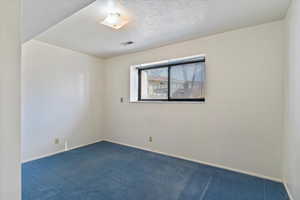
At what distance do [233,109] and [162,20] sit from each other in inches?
66.0

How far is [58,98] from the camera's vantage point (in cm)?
327

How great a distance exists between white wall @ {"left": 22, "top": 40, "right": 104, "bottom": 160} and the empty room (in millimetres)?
21

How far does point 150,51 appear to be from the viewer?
3359 millimetres

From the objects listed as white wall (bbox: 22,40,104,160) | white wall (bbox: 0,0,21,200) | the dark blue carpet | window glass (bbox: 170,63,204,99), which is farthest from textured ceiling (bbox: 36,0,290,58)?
the dark blue carpet

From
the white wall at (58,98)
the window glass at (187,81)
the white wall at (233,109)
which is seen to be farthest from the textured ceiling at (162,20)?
the window glass at (187,81)

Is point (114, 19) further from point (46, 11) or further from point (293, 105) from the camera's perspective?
point (293, 105)

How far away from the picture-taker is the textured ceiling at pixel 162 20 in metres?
1.82

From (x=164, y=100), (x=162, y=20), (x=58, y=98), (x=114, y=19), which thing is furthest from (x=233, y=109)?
(x=58, y=98)

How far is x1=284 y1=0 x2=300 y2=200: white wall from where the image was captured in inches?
61.2

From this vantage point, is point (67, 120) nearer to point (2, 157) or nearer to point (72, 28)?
point (72, 28)

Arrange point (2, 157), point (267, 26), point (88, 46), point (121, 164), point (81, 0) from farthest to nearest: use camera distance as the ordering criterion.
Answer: point (88, 46), point (121, 164), point (267, 26), point (81, 0), point (2, 157)

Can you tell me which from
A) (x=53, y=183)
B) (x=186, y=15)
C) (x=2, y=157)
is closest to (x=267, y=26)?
(x=186, y=15)

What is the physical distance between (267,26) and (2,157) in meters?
2.95

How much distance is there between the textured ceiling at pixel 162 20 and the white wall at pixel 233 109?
0.72ft
